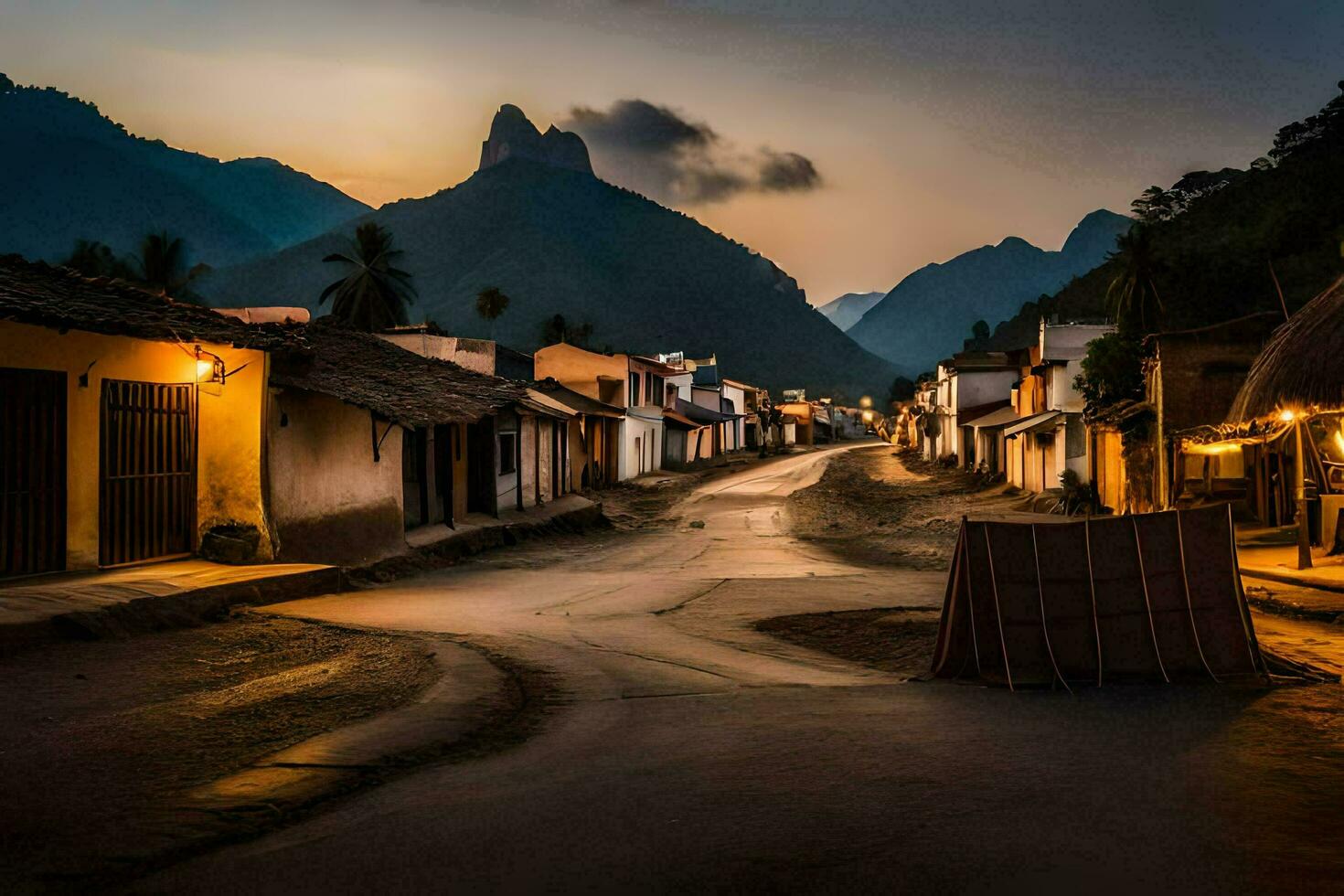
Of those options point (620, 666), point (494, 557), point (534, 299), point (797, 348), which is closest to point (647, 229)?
point (797, 348)

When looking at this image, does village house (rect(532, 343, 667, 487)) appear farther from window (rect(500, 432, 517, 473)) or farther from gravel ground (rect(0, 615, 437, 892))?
gravel ground (rect(0, 615, 437, 892))

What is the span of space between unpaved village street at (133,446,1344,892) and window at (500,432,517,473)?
17.3 meters

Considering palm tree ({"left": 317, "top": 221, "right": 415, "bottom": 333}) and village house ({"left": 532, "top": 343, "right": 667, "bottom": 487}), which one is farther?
palm tree ({"left": 317, "top": 221, "right": 415, "bottom": 333})

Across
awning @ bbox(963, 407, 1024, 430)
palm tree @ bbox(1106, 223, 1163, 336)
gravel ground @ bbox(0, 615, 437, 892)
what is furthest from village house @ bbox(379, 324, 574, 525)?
palm tree @ bbox(1106, 223, 1163, 336)

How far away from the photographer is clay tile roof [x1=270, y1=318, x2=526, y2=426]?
52.3ft

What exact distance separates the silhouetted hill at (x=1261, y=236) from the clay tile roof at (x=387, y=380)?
36135 mm

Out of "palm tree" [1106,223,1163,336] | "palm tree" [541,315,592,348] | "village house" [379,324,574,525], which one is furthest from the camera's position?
"palm tree" [541,315,592,348]

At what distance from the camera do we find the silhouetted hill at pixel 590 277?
5655 inches

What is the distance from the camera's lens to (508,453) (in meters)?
27.3

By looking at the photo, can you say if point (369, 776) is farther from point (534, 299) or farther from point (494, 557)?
point (534, 299)

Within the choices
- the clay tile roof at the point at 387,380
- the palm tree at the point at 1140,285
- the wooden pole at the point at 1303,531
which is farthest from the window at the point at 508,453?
the palm tree at the point at 1140,285

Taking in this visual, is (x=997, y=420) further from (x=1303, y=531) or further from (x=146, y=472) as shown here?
(x=146, y=472)

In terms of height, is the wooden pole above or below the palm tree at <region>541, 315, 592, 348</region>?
below

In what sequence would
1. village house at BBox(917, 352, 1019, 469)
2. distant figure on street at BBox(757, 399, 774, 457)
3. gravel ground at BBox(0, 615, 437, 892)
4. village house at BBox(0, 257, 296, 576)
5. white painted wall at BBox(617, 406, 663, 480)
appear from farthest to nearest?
distant figure on street at BBox(757, 399, 774, 457) < village house at BBox(917, 352, 1019, 469) < white painted wall at BBox(617, 406, 663, 480) < village house at BBox(0, 257, 296, 576) < gravel ground at BBox(0, 615, 437, 892)
